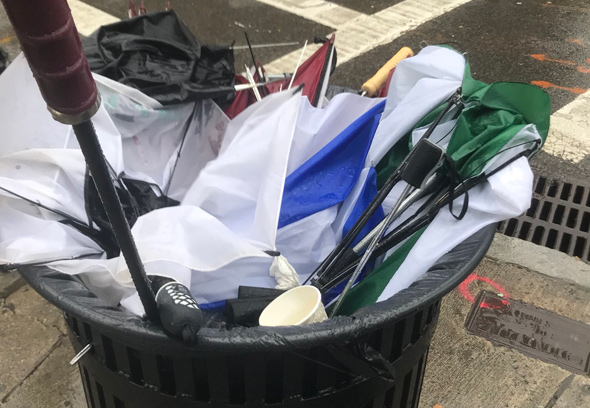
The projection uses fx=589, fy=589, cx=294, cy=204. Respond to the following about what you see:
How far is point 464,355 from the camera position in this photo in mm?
1977

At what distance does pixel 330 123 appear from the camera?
1.56 metres

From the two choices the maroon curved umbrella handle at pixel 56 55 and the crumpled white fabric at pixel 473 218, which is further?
the crumpled white fabric at pixel 473 218

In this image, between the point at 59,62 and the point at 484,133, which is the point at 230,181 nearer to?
the point at 484,133

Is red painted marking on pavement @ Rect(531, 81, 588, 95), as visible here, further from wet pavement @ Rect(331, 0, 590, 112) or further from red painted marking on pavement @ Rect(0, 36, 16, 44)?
red painted marking on pavement @ Rect(0, 36, 16, 44)

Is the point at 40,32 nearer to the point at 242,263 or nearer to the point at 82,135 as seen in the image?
the point at 82,135

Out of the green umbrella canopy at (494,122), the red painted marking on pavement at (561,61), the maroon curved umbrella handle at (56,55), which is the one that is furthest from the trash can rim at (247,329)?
the red painted marking on pavement at (561,61)

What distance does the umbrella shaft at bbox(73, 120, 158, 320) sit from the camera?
0.63m

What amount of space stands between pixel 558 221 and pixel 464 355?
0.90 m

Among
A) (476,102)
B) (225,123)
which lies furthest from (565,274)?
(225,123)

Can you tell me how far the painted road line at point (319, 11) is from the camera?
4.45 m

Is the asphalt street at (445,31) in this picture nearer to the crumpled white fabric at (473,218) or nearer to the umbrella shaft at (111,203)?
the crumpled white fabric at (473,218)

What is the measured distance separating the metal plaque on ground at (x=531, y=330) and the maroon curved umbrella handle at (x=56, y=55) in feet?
5.81

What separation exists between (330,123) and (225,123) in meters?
0.32

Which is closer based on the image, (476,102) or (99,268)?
(99,268)
